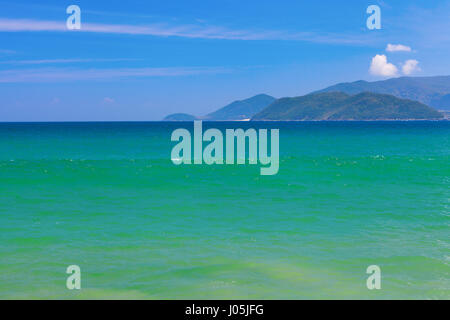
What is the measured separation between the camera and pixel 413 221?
13992 millimetres

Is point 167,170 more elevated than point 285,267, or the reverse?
point 167,170

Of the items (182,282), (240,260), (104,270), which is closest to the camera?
(182,282)

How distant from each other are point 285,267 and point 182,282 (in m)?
2.19

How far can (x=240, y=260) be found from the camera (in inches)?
408

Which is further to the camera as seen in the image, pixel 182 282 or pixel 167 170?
pixel 167 170

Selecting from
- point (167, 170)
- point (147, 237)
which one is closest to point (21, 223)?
point (147, 237)

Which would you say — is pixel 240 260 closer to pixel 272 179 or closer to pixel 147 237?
pixel 147 237

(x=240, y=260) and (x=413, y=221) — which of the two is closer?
(x=240, y=260)
